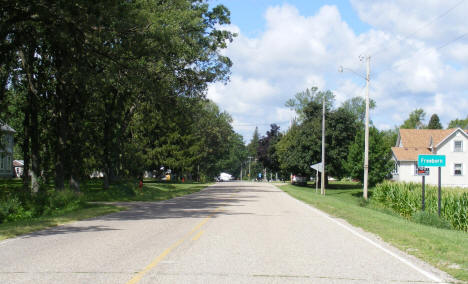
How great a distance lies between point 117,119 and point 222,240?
2686cm

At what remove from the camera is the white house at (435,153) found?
175 feet

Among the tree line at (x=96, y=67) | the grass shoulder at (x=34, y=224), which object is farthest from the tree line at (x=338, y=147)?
the grass shoulder at (x=34, y=224)

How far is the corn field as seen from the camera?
2022cm

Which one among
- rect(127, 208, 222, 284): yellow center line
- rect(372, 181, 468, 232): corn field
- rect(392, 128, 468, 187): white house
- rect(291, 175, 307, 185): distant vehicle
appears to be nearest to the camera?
rect(127, 208, 222, 284): yellow center line

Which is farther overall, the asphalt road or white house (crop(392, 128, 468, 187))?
white house (crop(392, 128, 468, 187))

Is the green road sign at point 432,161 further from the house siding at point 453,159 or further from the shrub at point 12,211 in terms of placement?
the house siding at point 453,159

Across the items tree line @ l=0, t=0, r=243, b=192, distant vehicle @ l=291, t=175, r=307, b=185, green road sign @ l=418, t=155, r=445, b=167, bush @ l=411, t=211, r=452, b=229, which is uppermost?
tree line @ l=0, t=0, r=243, b=192

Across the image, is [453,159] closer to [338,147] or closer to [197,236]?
[338,147]

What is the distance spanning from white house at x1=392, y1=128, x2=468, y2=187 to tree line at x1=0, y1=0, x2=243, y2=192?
3075 cm

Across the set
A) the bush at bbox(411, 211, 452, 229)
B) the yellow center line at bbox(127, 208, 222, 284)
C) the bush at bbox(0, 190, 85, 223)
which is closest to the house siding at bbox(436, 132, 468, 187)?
the bush at bbox(411, 211, 452, 229)

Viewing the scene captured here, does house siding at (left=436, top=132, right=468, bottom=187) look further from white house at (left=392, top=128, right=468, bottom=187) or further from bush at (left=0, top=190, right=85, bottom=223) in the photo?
bush at (left=0, top=190, right=85, bottom=223)

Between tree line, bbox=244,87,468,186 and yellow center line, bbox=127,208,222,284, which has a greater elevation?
tree line, bbox=244,87,468,186

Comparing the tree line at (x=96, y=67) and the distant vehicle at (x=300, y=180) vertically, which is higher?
the tree line at (x=96, y=67)

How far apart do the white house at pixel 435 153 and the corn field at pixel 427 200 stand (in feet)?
82.2
